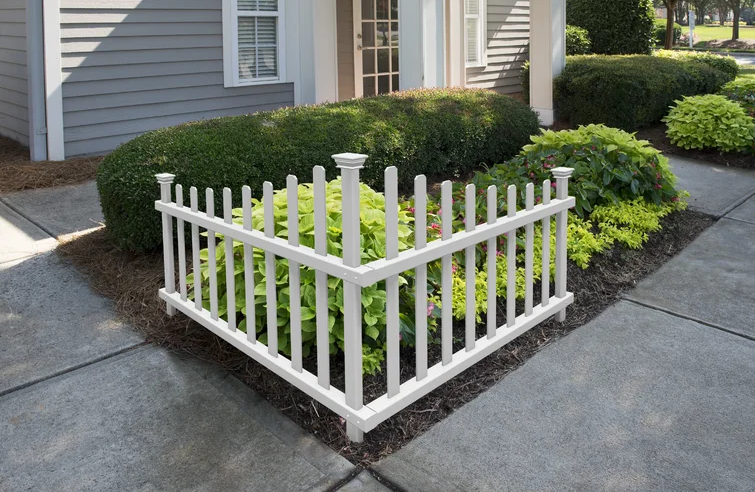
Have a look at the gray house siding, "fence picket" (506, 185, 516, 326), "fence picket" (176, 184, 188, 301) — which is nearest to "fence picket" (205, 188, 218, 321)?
"fence picket" (176, 184, 188, 301)

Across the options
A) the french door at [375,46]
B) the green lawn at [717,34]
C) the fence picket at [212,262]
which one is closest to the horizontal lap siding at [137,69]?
the french door at [375,46]

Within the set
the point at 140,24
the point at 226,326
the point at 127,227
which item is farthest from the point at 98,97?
the point at 226,326

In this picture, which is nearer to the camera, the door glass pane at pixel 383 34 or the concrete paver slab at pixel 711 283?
the concrete paver slab at pixel 711 283

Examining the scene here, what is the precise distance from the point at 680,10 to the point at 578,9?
58.5 m

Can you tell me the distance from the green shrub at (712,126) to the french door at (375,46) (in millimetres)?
4297

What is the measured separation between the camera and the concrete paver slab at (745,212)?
5.61 meters

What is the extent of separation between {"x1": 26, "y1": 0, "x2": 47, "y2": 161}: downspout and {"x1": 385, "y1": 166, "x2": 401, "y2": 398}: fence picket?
5.57 metres

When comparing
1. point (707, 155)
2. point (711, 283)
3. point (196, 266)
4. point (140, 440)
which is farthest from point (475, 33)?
point (140, 440)

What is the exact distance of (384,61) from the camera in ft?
34.8

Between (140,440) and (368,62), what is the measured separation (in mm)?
8414

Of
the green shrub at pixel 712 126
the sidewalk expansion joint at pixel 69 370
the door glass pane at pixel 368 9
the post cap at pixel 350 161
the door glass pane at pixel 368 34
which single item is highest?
the door glass pane at pixel 368 9

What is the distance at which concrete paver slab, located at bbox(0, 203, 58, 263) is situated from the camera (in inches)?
182

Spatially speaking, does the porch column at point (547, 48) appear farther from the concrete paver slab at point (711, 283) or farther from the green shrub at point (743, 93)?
the concrete paver slab at point (711, 283)

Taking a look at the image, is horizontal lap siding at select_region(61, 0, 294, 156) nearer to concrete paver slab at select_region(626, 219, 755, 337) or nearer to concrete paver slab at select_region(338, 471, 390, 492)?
concrete paver slab at select_region(626, 219, 755, 337)
